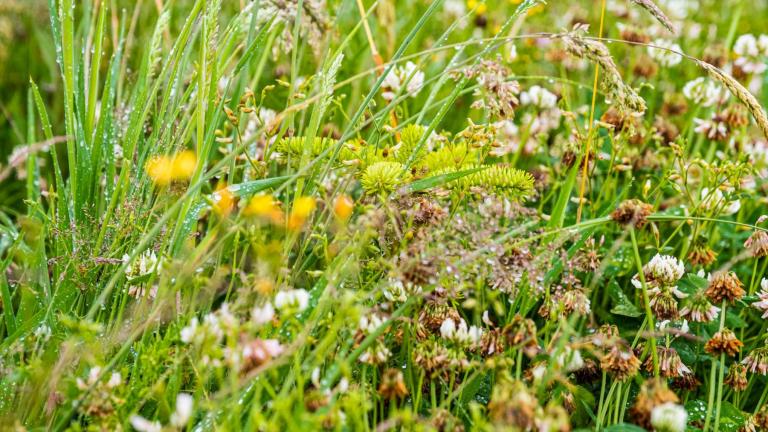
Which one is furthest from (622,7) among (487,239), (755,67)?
(487,239)

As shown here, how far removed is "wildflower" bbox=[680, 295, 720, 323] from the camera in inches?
57.9

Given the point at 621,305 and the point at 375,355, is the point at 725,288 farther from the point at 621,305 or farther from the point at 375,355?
the point at 375,355

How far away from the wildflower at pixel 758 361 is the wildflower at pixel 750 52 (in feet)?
3.82

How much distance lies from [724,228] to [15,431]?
1.59 metres

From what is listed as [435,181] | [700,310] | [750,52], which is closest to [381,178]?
[435,181]

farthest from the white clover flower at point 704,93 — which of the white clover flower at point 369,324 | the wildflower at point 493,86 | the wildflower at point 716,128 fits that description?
the white clover flower at point 369,324

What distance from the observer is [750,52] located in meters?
2.38

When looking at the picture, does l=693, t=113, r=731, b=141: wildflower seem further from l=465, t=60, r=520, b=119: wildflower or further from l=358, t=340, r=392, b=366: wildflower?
l=358, t=340, r=392, b=366: wildflower

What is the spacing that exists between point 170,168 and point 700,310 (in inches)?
37.2

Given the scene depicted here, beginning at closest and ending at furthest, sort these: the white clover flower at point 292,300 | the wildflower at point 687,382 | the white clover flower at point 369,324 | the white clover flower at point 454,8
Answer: the white clover flower at point 292,300, the white clover flower at point 369,324, the wildflower at point 687,382, the white clover flower at point 454,8

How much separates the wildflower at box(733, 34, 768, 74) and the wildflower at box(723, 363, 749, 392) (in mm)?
1190

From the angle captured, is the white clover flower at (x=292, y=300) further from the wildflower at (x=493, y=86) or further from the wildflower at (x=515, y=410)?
the wildflower at (x=493, y=86)

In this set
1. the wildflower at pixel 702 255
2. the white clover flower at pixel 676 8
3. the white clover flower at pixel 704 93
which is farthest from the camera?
the white clover flower at pixel 676 8

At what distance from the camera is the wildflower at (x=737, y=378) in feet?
4.76
